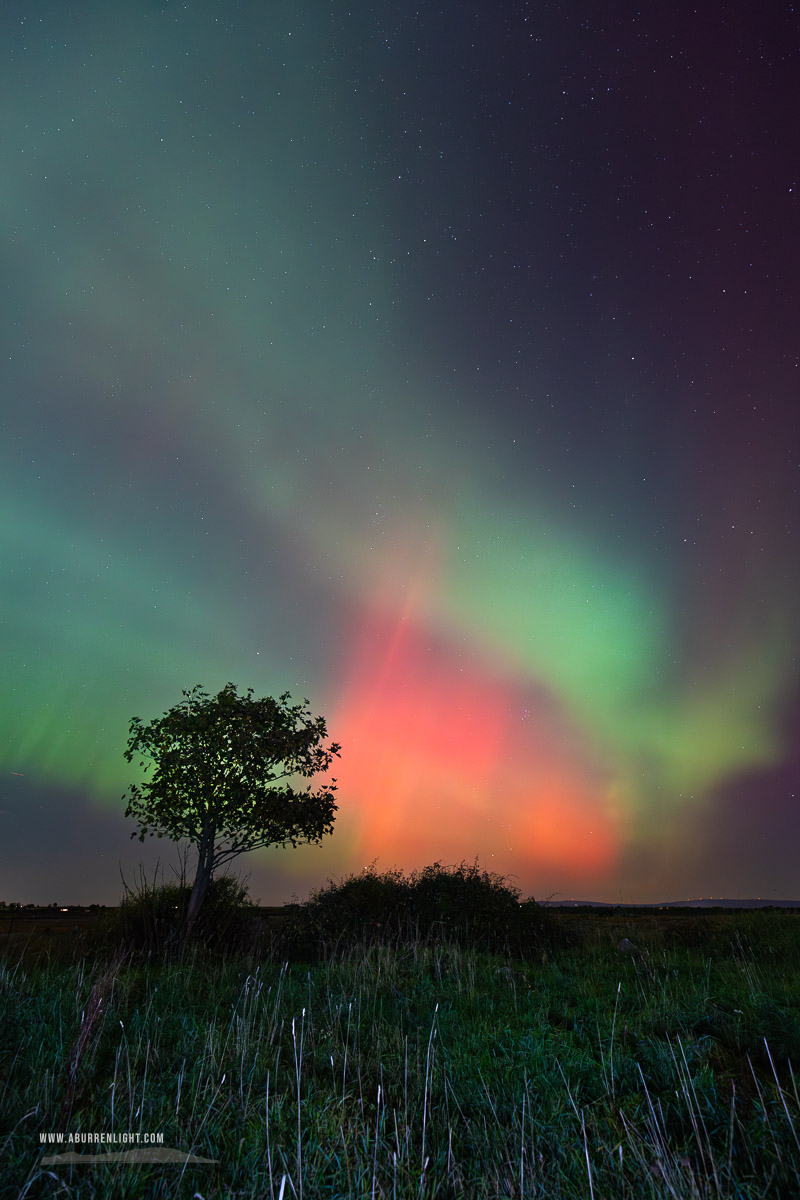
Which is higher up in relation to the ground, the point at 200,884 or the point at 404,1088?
the point at 200,884

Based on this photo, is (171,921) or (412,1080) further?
(171,921)

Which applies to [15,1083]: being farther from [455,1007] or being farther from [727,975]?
[727,975]

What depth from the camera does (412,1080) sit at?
6734 millimetres

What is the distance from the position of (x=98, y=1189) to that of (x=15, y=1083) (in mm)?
2385

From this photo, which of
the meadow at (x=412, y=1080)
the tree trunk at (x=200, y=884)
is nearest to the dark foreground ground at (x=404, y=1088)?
the meadow at (x=412, y=1080)

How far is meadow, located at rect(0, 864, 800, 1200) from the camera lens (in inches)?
170

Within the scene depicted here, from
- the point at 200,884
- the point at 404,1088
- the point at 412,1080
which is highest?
the point at 200,884

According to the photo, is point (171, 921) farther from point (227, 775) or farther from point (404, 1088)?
point (404, 1088)

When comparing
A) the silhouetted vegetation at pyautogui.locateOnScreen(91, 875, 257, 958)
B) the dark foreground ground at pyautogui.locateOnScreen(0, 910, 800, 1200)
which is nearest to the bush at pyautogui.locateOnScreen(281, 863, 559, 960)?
the silhouetted vegetation at pyautogui.locateOnScreen(91, 875, 257, 958)

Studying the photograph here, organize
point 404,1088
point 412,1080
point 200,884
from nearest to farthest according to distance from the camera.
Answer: point 404,1088, point 412,1080, point 200,884

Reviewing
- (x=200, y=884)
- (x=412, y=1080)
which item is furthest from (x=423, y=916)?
(x=412, y=1080)

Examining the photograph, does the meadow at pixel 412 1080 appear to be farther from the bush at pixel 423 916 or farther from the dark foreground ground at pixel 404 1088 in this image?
the bush at pixel 423 916

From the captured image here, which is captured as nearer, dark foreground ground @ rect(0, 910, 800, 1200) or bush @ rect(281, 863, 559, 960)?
dark foreground ground @ rect(0, 910, 800, 1200)

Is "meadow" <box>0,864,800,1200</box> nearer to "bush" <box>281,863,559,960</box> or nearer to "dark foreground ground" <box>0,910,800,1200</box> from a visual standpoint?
"dark foreground ground" <box>0,910,800,1200</box>
